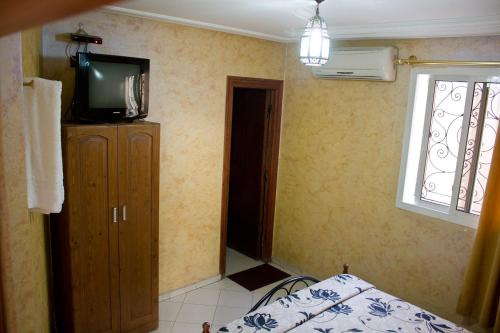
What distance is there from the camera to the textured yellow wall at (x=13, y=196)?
4.66 ft

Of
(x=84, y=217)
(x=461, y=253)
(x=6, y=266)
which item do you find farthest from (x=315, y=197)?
(x=6, y=266)

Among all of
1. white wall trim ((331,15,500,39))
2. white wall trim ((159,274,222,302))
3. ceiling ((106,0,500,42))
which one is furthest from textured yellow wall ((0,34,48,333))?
white wall trim ((331,15,500,39))

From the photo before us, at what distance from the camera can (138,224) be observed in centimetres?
288

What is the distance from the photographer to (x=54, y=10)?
55 cm

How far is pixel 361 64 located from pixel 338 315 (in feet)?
6.90

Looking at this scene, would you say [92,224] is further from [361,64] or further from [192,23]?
[361,64]

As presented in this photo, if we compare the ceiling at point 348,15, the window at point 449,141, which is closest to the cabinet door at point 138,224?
the ceiling at point 348,15

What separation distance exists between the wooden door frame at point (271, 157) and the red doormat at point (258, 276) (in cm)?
16

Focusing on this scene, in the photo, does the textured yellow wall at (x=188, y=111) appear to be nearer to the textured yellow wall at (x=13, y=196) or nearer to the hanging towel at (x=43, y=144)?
the hanging towel at (x=43, y=144)

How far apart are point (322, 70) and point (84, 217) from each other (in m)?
2.47

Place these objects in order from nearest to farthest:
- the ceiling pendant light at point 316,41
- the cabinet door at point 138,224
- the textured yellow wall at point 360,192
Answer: the ceiling pendant light at point 316,41 < the cabinet door at point 138,224 < the textured yellow wall at point 360,192

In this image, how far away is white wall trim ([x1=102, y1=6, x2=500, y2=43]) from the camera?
2.58m

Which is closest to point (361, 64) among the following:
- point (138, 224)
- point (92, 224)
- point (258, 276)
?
point (138, 224)

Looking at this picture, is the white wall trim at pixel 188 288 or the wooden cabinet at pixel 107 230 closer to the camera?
the wooden cabinet at pixel 107 230
